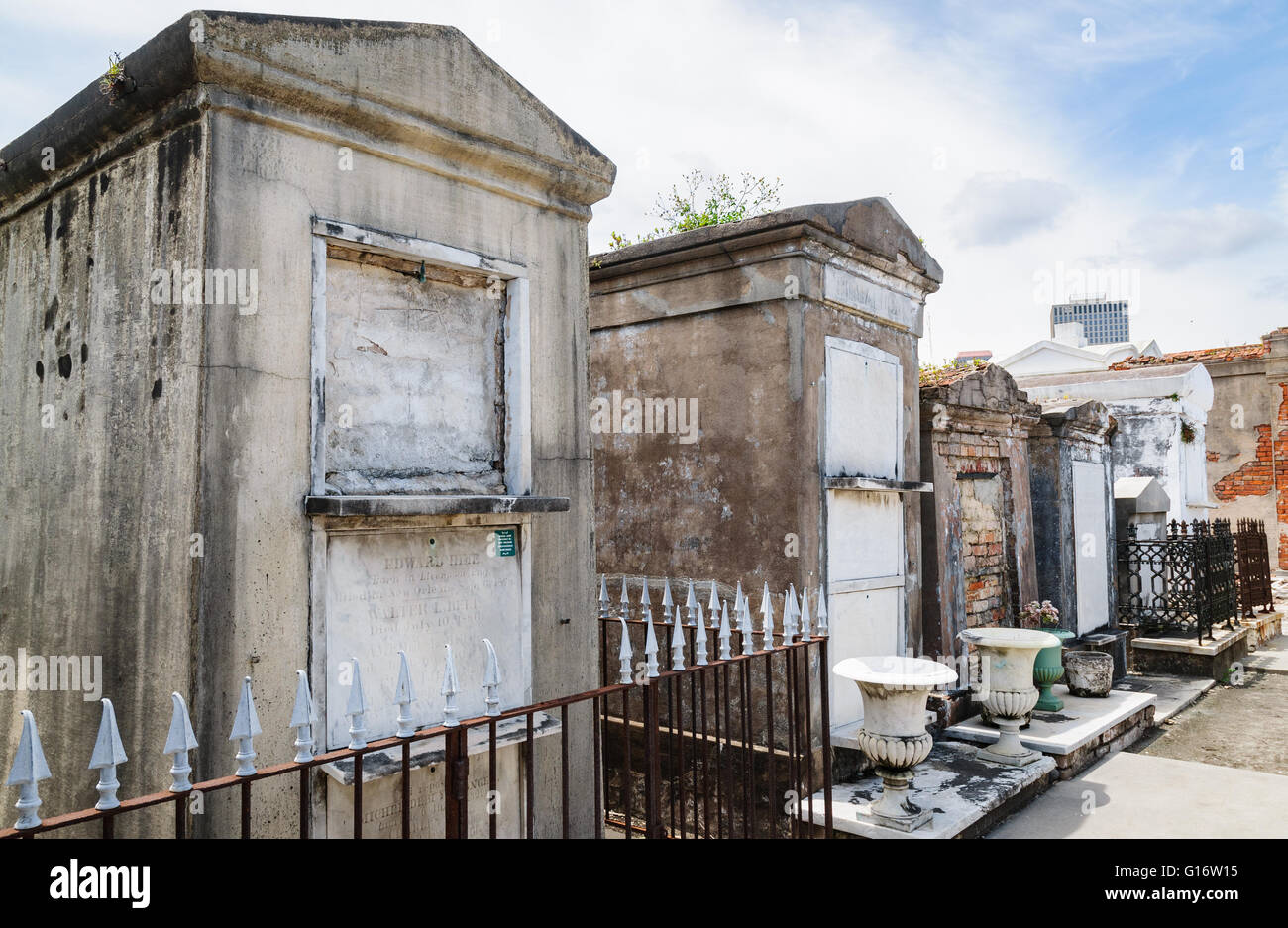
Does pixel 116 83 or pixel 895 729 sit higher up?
pixel 116 83

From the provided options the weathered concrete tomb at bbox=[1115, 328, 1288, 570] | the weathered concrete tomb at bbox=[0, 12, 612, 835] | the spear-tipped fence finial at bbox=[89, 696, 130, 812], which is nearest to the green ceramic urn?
the weathered concrete tomb at bbox=[0, 12, 612, 835]

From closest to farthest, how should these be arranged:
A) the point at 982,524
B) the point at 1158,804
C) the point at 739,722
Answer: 1. the point at 1158,804
2. the point at 739,722
3. the point at 982,524

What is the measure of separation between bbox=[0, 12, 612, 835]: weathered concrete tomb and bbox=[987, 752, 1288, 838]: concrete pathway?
334 centimetres

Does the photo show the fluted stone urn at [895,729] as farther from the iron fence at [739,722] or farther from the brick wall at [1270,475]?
the brick wall at [1270,475]

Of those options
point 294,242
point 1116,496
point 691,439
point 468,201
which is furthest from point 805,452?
point 1116,496

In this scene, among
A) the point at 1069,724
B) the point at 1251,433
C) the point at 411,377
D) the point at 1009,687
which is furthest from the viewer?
the point at 1251,433

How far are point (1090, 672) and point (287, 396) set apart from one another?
731cm

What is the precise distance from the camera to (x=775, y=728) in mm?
5273

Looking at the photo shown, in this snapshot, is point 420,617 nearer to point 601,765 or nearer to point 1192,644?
point 601,765

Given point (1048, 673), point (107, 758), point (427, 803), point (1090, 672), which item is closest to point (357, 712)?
point (107, 758)

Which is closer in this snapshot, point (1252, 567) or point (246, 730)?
point (246, 730)

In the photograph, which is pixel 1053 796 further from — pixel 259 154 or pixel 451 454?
pixel 259 154

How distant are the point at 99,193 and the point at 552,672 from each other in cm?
249

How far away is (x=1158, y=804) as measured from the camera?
5.38 metres
